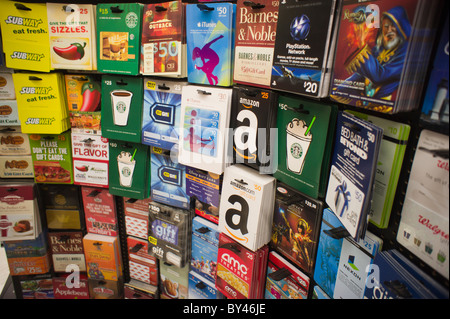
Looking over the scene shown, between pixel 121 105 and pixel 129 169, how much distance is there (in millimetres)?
503

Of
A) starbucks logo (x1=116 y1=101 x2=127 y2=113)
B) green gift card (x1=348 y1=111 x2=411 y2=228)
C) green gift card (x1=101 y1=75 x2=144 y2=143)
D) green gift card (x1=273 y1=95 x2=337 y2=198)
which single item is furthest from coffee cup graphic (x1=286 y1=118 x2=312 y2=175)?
starbucks logo (x1=116 y1=101 x2=127 y2=113)

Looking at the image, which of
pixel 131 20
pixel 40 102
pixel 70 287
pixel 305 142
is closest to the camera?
pixel 305 142

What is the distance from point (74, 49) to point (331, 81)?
6.04 feet

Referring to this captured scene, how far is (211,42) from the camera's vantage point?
1781 mm

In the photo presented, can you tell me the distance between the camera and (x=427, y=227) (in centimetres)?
105

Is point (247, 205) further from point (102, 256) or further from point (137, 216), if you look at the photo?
point (102, 256)

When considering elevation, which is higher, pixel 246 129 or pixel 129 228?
pixel 246 129

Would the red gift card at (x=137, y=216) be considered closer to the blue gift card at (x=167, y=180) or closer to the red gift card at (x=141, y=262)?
the red gift card at (x=141, y=262)

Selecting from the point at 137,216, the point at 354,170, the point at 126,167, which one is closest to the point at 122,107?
the point at 126,167

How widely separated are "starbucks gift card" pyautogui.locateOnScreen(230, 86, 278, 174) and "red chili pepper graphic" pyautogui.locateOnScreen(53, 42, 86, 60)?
4.01 ft

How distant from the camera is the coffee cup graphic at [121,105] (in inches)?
86.7

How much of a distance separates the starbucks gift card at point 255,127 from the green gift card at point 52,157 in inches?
60.2
